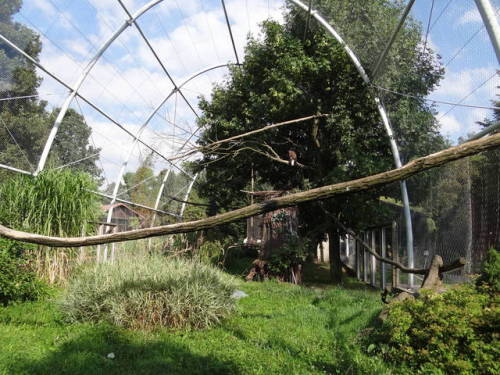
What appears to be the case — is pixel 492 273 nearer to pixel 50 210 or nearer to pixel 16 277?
pixel 16 277

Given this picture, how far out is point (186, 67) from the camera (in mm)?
13641

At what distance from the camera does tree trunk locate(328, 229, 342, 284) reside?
11516 mm

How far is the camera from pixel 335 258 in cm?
1170

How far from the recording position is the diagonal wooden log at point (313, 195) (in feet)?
8.42

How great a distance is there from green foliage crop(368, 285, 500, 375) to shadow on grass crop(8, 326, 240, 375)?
141 cm

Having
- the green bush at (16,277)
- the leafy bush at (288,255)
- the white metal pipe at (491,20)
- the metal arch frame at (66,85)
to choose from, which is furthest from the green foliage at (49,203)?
the white metal pipe at (491,20)

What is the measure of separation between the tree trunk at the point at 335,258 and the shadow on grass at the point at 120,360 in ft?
25.9

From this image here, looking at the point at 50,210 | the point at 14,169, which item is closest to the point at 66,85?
the point at 14,169

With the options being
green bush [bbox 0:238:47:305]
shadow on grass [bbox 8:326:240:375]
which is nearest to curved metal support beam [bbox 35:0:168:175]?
green bush [bbox 0:238:47:305]

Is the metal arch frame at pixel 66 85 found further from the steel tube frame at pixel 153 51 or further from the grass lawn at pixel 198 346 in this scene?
the grass lawn at pixel 198 346

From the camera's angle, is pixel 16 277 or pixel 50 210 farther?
pixel 50 210

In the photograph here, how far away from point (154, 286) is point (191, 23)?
8708 millimetres

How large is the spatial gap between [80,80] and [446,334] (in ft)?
27.9

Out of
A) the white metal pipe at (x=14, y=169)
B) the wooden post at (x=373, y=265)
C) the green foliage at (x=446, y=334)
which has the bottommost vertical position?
the green foliage at (x=446, y=334)
